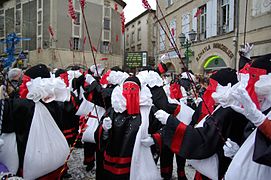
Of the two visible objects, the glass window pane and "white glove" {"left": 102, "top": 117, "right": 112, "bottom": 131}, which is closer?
"white glove" {"left": 102, "top": 117, "right": 112, "bottom": 131}

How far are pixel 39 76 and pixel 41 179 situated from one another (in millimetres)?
1157

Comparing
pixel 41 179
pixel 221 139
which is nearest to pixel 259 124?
pixel 221 139

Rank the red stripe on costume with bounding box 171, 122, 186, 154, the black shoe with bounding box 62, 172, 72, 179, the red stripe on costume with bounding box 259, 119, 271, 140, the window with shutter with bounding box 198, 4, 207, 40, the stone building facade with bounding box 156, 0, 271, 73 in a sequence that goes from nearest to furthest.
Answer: the red stripe on costume with bounding box 259, 119, 271, 140 < the red stripe on costume with bounding box 171, 122, 186, 154 < the black shoe with bounding box 62, 172, 72, 179 < the stone building facade with bounding box 156, 0, 271, 73 < the window with shutter with bounding box 198, 4, 207, 40

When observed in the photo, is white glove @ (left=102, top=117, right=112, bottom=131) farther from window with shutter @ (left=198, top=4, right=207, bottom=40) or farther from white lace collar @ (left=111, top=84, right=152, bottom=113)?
window with shutter @ (left=198, top=4, right=207, bottom=40)

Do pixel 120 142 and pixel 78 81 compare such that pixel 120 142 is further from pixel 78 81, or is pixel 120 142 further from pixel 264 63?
pixel 78 81

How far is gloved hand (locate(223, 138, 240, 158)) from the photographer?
2.14 meters

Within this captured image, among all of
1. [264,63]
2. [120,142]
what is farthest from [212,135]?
[120,142]

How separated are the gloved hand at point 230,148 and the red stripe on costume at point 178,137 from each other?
16.0 inches

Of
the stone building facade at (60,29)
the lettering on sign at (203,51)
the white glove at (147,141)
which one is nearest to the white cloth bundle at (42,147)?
the white glove at (147,141)

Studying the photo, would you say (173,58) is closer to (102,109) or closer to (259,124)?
(102,109)

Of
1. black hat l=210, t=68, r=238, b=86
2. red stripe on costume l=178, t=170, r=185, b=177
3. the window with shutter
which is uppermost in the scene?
the window with shutter

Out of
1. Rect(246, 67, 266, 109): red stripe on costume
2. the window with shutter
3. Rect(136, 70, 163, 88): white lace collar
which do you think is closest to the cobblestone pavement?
Rect(136, 70, 163, 88): white lace collar

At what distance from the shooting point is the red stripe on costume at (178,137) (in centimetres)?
242

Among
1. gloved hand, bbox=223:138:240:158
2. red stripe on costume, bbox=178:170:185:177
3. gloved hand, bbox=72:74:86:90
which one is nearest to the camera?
gloved hand, bbox=223:138:240:158
